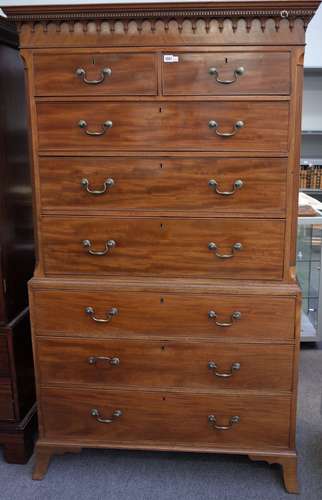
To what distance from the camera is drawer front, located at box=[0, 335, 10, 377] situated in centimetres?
202

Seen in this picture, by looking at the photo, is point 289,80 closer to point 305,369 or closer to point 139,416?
point 139,416

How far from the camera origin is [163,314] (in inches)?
72.7

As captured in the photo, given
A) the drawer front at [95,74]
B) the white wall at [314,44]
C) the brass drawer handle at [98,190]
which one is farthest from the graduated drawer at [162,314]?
the white wall at [314,44]

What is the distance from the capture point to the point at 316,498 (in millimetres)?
1882

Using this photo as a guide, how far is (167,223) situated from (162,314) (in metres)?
0.32

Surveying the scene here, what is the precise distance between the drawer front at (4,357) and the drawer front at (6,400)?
0.03 metres

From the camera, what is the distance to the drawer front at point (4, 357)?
2.02 metres

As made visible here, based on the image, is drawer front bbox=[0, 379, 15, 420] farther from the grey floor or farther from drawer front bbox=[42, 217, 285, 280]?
drawer front bbox=[42, 217, 285, 280]

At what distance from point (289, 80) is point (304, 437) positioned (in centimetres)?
147

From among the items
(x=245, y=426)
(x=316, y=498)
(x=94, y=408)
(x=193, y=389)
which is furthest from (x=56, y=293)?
(x=316, y=498)

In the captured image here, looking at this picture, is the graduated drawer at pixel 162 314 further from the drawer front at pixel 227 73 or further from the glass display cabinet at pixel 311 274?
the glass display cabinet at pixel 311 274

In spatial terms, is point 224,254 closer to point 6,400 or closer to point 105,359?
point 105,359

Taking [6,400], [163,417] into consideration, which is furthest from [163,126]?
[6,400]

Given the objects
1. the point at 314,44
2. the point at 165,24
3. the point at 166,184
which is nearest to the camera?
the point at 165,24
